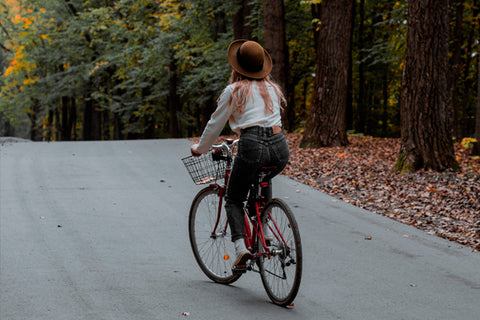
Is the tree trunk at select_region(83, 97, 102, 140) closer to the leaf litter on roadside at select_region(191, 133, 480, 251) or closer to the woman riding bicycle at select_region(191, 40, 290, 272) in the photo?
the leaf litter on roadside at select_region(191, 133, 480, 251)

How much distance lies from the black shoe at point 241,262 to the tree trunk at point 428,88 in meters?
7.16

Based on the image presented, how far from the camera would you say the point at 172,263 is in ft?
20.1

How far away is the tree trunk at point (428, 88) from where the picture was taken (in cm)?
1117

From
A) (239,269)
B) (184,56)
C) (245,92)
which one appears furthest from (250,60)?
(184,56)

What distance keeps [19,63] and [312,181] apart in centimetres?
2677

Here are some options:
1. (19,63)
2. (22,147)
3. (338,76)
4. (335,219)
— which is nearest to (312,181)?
(335,219)

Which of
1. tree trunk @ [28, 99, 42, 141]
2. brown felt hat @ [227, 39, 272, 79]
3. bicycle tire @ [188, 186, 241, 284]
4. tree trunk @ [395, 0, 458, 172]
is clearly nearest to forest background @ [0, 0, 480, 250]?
tree trunk @ [395, 0, 458, 172]

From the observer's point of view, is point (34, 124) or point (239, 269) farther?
point (34, 124)

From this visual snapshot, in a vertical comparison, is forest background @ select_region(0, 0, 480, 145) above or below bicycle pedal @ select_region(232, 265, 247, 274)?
above

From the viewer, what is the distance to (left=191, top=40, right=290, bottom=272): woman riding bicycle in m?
4.64

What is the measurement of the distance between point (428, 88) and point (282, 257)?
299 inches

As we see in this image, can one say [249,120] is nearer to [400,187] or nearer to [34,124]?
[400,187]

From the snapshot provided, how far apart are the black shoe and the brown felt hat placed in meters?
1.44

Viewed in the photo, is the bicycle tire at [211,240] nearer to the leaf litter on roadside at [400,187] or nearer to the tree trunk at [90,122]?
the leaf litter on roadside at [400,187]
